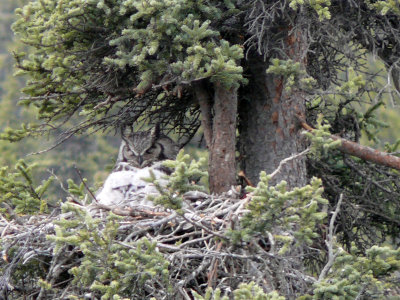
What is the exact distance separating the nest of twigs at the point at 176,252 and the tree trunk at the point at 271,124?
2.93 feet

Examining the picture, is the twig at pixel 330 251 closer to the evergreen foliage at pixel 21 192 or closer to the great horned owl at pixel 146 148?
the great horned owl at pixel 146 148

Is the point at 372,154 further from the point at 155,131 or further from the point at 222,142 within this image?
the point at 155,131

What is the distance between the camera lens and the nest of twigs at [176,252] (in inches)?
195

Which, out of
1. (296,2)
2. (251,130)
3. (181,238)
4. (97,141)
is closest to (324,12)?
(296,2)

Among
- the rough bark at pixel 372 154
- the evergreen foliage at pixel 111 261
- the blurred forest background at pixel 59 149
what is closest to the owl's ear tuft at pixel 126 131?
the rough bark at pixel 372 154

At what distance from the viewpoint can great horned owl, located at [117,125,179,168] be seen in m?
6.87

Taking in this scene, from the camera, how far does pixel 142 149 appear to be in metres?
6.95

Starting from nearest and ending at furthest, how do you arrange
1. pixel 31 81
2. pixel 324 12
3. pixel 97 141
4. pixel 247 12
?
pixel 324 12, pixel 247 12, pixel 31 81, pixel 97 141

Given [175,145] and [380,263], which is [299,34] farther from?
[380,263]

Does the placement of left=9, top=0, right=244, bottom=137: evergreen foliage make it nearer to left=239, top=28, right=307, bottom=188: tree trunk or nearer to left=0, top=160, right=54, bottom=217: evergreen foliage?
left=239, top=28, right=307, bottom=188: tree trunk

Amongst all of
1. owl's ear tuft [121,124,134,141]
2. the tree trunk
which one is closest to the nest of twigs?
the tree trunk

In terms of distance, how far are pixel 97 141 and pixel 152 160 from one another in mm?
17664

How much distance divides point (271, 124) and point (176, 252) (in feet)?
6.20

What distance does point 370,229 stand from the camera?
720 centimetres
